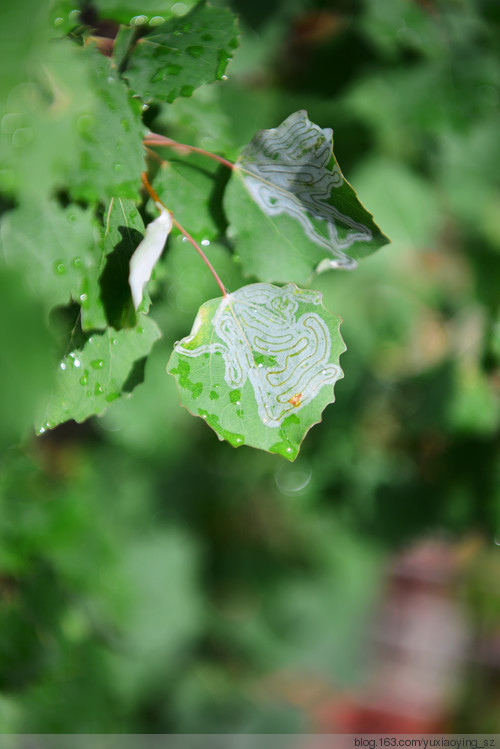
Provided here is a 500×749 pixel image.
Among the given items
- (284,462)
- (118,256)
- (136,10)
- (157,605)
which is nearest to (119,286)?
(118,256)

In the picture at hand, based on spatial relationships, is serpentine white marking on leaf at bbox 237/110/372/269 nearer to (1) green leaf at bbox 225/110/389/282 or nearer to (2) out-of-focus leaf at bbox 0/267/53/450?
(1) green leaf at bbox 225/110/389/282

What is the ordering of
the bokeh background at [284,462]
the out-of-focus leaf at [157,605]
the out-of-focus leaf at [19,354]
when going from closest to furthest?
the out-of-focus leaf at [19,354]
the bokeh background at [284,462]
the out-of-focus leaf at [157,605]

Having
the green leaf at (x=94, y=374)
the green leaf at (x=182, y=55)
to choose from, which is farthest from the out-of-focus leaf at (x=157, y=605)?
the green leaf at (x=182, y=55)

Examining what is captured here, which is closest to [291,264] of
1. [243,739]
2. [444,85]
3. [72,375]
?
[72,375]

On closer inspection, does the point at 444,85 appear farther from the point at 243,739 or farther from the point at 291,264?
the point at 243,739

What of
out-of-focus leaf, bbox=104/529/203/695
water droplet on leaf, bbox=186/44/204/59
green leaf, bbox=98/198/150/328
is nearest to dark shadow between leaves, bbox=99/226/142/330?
green leaf, bbox=98/198/150/328

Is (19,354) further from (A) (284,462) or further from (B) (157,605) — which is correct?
(B) (157,605)

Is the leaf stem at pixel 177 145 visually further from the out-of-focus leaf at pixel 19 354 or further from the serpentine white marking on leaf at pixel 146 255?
the out-of-focus leaf at pixel 19 354
